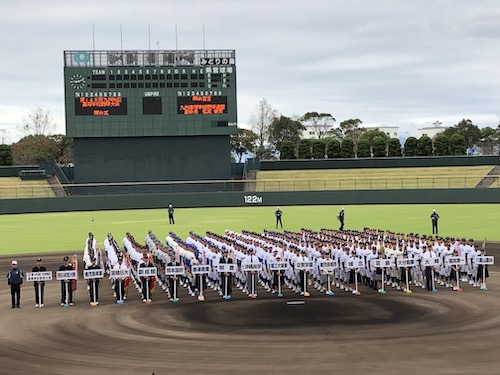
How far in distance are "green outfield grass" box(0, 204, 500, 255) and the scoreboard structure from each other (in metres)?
7.05

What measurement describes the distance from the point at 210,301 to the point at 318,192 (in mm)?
44627

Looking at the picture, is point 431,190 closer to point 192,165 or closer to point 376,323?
point 192,165

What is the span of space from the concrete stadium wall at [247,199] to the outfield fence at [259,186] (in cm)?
148

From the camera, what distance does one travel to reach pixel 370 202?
6375 centimetres

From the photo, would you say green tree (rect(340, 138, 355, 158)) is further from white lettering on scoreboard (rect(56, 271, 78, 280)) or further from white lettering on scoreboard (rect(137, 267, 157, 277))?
white lettering on scoreboard (rect(56, 271, 78, 280))

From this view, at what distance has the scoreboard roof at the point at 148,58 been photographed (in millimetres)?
62656

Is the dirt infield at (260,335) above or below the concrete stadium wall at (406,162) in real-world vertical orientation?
below

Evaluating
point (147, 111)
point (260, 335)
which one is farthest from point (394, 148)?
point (260, 335)

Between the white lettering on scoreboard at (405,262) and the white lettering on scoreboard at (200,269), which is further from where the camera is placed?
the white lettering on scoreboard at (405,262)

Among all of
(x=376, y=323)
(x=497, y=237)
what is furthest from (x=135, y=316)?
(x=497, y=237)

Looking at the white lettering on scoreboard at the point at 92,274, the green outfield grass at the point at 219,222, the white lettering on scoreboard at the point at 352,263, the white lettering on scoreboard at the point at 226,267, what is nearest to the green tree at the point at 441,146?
the green outfield grass at the point at 219,222

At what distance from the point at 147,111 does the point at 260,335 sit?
49847 mm

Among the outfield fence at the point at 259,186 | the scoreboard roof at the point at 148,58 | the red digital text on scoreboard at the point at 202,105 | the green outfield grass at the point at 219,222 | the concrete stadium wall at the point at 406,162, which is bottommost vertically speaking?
the green outfield grass at the point at 219,222

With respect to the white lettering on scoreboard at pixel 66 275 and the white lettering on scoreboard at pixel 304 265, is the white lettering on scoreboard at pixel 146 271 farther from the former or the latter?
the white lettering on scoreboard at pixel 304 265
